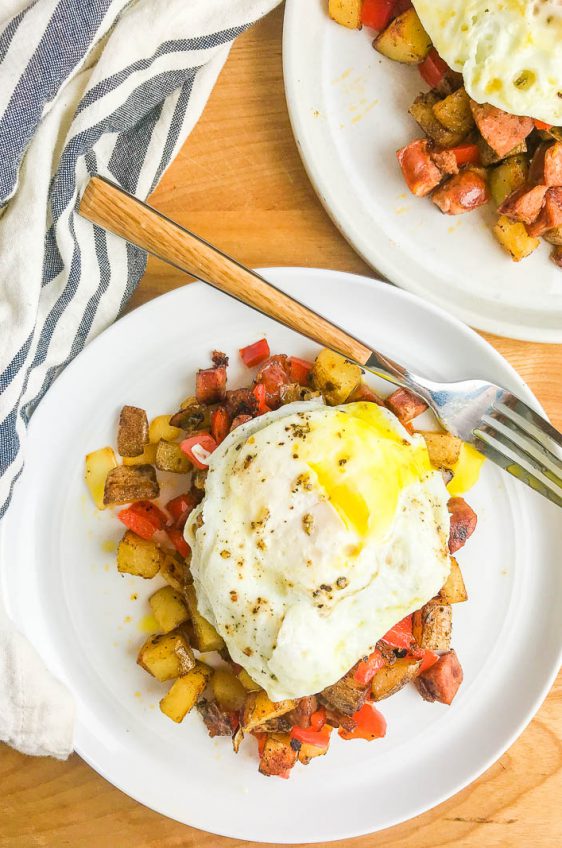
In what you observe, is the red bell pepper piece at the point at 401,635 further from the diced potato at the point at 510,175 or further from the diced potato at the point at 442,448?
the diced potato at the point at 510,175

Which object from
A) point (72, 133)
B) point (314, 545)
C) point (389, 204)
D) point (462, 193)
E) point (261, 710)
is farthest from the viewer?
point (389, 204)

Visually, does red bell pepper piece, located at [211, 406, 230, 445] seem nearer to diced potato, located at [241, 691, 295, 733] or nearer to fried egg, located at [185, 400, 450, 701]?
fried egg, located at [185, 400, 450, 701]

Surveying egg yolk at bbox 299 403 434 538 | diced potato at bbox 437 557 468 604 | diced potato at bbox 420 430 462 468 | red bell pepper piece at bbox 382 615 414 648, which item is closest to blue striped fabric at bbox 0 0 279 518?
egg yolk at bbox 299 403 434 538

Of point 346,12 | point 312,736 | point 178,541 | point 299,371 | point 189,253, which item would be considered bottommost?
point 312,736

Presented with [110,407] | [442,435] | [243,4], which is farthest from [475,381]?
[243,4]

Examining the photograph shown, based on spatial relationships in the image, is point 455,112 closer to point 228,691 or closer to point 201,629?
point 201,629

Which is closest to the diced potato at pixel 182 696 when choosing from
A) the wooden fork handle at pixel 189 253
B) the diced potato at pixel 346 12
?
the wooden fork handle at pixel 189 253

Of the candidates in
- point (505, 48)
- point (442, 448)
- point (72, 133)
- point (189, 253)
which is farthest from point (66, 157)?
point (442, 448)
